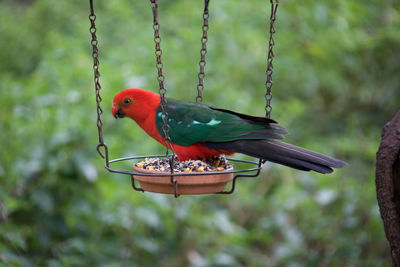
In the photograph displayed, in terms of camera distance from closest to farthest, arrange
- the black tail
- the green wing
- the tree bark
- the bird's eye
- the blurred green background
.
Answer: the tree bark, the black tail, the green wing, the bird's eye, the blurred green background

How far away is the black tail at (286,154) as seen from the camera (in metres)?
2.57

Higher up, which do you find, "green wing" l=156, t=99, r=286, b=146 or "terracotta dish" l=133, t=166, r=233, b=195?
"green wing" l=156, t=99, r=286, b=146

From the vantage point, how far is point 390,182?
212 centimetres

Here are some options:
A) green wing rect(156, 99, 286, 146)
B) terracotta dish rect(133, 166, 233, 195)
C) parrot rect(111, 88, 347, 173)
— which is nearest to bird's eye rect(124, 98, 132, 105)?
parrot rect(111, 88, 347, 173)

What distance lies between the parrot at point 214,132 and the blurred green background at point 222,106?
3.53ft

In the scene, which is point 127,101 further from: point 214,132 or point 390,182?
point 390,182

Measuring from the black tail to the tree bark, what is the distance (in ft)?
1.34

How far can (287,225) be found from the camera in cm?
499

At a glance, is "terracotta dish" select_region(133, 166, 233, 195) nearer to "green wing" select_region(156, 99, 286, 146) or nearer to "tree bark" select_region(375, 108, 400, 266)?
"green wing" select_region(156, 99, 286, 146)

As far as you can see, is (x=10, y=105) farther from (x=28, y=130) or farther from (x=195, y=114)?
(x=195, y=114)

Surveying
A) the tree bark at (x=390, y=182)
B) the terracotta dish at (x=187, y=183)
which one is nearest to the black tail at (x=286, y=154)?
the terracotta dish at (x=187, y=183)

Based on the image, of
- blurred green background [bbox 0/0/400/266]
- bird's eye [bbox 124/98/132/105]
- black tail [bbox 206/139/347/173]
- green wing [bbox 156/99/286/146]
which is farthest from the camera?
blurred green background [bbox 0/0/400/266]

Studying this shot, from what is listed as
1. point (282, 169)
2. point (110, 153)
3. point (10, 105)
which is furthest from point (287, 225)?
point (10, 105)

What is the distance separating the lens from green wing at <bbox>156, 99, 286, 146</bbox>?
9.32 ft
